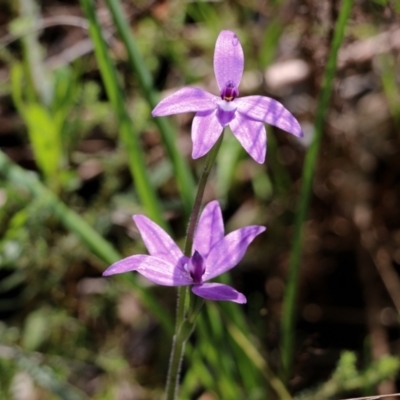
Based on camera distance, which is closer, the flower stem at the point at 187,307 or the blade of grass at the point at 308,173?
the flower stem at the point at 187,307

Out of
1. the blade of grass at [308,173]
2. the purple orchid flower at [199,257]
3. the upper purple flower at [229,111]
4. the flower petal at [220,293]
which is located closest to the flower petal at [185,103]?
the upper purple flower at [229,111]

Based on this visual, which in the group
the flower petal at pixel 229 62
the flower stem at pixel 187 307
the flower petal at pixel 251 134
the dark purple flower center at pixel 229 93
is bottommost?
the flower stem at pixel 187 307

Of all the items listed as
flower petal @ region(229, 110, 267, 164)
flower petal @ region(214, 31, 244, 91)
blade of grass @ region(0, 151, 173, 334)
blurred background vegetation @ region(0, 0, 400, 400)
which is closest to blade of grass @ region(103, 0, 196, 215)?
blurred background vegetation @ region(0, 0, 400, 400)

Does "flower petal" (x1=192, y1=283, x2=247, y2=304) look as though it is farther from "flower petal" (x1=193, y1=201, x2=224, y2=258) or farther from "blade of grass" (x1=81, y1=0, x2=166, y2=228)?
"blade of grass" (x1=81, y1=0, x2=166, y2=228)

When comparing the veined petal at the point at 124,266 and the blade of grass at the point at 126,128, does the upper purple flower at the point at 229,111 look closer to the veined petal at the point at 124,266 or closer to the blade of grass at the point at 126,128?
the veined petal at the point at 124,266

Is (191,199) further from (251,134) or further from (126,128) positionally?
(251,134)

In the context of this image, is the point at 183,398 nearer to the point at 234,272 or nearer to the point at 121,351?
the point at 121,351

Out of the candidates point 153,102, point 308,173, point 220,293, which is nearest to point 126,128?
point 153,102

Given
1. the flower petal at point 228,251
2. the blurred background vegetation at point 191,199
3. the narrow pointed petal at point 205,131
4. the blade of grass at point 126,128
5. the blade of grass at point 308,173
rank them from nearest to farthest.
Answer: the narrow pointed petal at point 205,131 → the flower petal at point 228,251 → the blade of grass at point 308,173 → the blade of grass at point 126,128 → the blurred background vegetation at point 191,199
